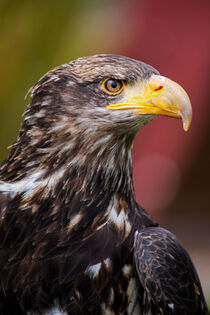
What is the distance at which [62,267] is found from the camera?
3.84 meters

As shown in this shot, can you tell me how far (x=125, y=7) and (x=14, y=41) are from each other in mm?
2599

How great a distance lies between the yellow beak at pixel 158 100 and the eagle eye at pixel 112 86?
5cm

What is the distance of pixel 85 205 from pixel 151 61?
6394mm

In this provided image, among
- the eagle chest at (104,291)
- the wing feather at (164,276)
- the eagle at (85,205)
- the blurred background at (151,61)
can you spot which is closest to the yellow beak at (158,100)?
the eagle at (85,205)

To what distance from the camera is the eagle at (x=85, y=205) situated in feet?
12.6

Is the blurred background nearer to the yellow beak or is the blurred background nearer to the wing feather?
the yellow beak

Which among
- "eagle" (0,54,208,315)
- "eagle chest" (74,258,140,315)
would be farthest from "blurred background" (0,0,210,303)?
"eagle chest" (74,258,140,315)

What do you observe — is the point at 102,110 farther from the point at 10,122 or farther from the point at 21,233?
the point at 10,122

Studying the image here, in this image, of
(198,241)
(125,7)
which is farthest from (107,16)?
(198,241)

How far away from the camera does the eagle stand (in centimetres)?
385

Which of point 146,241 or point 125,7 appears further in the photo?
point 125,7

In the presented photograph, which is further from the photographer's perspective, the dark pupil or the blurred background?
the blurred background

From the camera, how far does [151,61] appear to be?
10109mm

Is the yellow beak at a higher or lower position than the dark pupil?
lower
